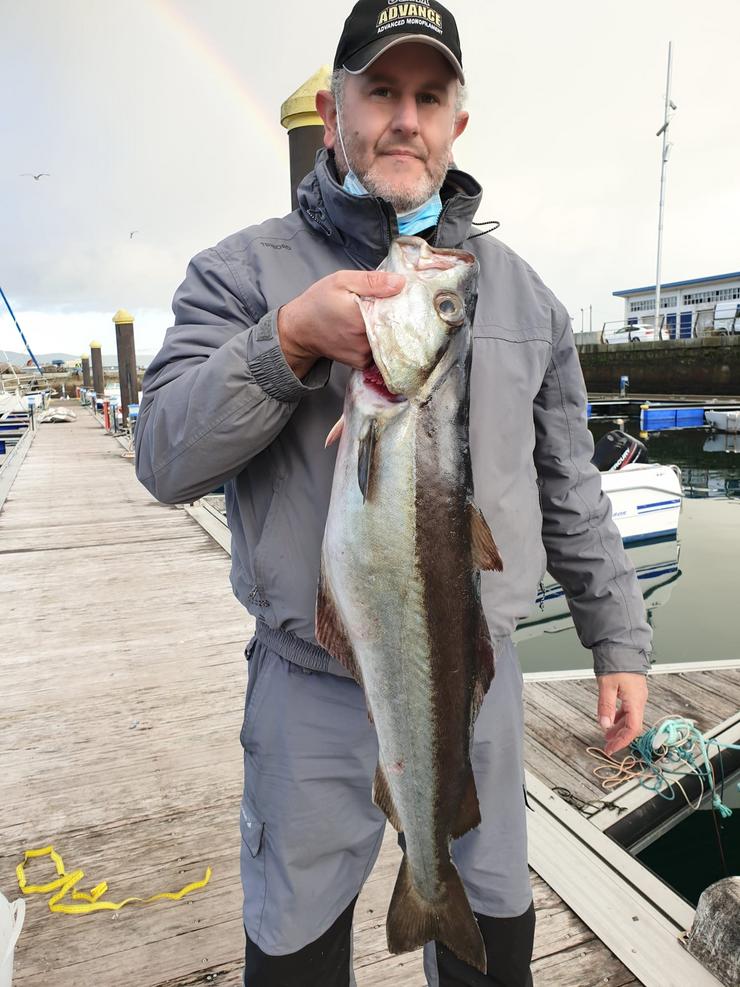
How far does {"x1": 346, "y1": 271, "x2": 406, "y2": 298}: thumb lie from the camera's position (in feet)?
5.07

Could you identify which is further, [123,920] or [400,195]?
[123,920]

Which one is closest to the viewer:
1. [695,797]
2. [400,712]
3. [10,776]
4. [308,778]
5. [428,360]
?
[428,360]

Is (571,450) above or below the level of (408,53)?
below

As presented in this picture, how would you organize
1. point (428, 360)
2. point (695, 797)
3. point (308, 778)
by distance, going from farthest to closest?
1. point (695, 797)
2. point (308, 778)
3. point (428, 360)

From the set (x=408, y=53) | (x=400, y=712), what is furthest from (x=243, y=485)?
(x=408, y=53)

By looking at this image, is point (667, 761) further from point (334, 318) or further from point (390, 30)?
point (390, 30)

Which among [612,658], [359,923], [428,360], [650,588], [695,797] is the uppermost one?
[428,360]

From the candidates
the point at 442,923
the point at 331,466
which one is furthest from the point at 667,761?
the point at 331,466

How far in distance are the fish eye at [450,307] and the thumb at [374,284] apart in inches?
4.7

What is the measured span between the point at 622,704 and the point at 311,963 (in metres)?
1.32

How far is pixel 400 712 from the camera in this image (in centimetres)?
176

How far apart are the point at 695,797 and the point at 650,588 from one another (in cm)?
940

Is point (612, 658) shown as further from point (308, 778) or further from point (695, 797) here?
point (695, 797)

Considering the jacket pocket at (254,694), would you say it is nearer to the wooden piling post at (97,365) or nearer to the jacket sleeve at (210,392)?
the jacket sleeve at (210,392)
